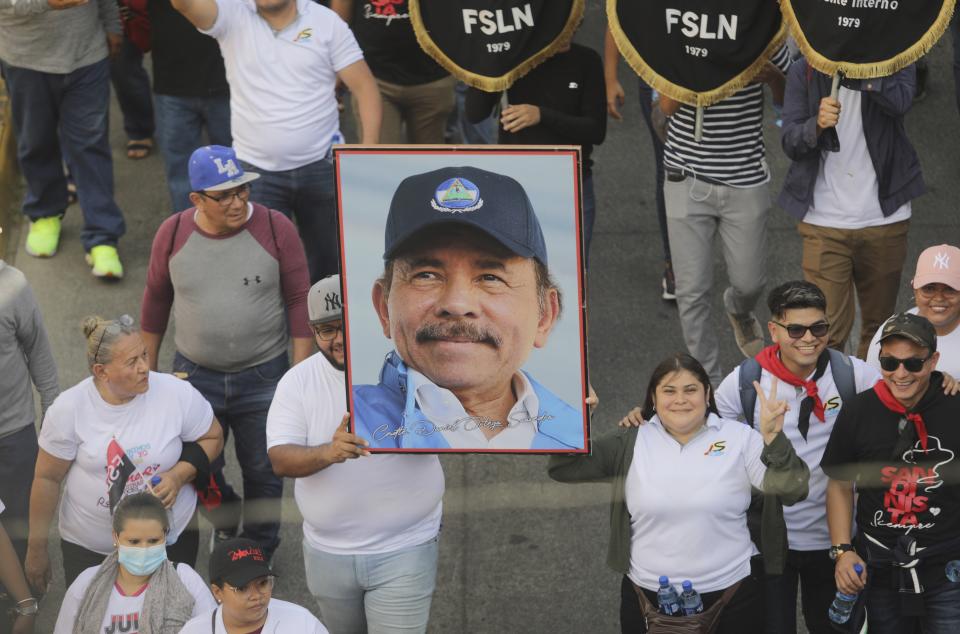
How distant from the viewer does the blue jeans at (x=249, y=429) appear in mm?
6504

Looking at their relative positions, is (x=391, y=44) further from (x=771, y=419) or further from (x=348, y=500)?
(x=771, y=419)

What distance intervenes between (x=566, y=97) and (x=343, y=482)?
2465 mm

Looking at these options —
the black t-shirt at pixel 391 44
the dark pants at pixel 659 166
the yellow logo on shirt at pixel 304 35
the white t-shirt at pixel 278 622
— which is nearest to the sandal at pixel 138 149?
the black t-shirt at pixel 391 44

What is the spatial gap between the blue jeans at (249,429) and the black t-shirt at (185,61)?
194 centimetres

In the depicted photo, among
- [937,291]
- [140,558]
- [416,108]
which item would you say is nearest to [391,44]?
[416,108]

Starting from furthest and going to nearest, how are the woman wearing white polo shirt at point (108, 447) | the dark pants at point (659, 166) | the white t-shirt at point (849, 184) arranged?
the dark pants at point (659, 166)
the white t-shirt at point (849, 184)
the woman wearing white polo shirt at point (108, 447)

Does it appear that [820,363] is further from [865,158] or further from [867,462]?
[865,158]

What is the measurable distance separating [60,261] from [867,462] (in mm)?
4944

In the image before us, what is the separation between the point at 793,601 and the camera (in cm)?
575

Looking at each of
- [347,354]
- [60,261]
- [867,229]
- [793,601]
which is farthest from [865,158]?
[60,261]

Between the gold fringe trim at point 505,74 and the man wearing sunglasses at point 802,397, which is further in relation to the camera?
the gold fringe trim at point 505,74

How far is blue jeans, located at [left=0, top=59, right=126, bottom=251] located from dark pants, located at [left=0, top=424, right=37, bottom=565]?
7.40ft

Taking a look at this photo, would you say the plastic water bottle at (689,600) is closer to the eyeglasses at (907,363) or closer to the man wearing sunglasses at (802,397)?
the man wearing sunglasses at (802,397)
